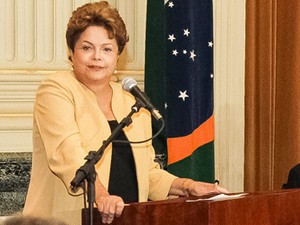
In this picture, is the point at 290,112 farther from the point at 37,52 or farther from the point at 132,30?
the point at 37,52

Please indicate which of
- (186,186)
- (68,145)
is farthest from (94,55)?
(186,186)

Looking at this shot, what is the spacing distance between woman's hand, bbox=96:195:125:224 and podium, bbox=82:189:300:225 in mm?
32

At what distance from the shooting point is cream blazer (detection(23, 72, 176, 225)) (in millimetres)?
3393

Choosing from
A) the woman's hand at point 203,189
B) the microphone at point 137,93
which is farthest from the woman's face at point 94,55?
the woman's hand at point 203,189

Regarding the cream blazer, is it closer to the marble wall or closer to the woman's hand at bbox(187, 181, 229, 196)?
the woman's hand at bbox(187, 181, 229, 196)

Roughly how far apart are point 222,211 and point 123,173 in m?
0.86

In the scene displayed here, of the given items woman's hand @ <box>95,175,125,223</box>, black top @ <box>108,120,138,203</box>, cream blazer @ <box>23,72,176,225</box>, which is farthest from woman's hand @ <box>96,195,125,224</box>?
black top @ <box>108,120,138,203</box>

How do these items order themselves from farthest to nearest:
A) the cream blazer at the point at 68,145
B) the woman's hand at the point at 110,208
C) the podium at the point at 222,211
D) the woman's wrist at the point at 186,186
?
the woman's wrist at the point at 186,186 → the cream blazer at the point at 68,145 → the woman's hand at the point at 110,208 → the podium at the point at 222,211

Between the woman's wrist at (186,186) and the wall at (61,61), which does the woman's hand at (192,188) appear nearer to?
the woman's wrist at (186,186)

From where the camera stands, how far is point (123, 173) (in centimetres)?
358

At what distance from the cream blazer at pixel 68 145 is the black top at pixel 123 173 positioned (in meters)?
0.03

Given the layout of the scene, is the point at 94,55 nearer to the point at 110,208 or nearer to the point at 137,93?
the point at 137,93

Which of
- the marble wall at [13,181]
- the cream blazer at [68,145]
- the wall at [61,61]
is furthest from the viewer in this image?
the wall at [61,61]

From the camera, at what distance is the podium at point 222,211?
281 cm
